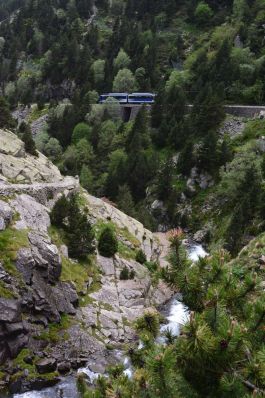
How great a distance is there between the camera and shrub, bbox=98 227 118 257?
2080 inches

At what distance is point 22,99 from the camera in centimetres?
13462

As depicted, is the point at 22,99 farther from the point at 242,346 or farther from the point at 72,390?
the point at 242,346

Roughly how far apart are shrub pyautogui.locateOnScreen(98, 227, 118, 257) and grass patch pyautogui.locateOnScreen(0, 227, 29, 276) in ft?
38.5

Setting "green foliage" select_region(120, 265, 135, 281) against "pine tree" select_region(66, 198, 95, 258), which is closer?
"pine tree" select_region(66, 198, 95, 258)

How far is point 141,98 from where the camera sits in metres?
119

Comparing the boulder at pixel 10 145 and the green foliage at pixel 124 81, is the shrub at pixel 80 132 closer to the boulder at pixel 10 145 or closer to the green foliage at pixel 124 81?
the green foliage at pixel 124 81

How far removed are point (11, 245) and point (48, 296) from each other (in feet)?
17.6

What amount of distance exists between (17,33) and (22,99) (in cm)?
5358

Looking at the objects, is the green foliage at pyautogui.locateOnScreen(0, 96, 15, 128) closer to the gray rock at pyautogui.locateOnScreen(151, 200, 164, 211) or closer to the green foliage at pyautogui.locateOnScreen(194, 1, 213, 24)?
the gray rock at pyautogui.locateOnScreen(151, 200, 164, 211)

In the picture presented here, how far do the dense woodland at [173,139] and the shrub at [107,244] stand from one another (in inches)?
512

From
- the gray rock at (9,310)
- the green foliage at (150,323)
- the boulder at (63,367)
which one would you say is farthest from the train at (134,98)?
the green foliage at (150,323)

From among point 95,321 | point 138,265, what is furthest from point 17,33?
point 95,321

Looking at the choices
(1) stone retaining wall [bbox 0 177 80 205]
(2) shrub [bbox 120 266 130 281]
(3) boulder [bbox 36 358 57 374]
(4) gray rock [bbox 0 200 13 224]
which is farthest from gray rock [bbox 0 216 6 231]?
(2) shrub [bbox 120 266 130 281]

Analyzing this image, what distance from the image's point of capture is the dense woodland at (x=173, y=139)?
9438 mm
